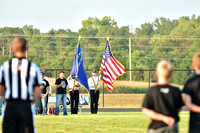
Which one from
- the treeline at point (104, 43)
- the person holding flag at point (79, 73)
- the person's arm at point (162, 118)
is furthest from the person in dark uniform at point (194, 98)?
the treeline at point (104, 43)

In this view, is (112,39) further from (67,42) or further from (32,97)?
(32,97)

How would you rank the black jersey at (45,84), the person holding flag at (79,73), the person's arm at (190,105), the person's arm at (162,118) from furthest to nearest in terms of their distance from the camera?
the person holding flag at (79,73), the black jersey at (45,84), the person's arm at (190,105), the person's arm at (162,118)

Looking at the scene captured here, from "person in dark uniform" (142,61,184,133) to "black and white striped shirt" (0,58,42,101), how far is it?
1715 mm

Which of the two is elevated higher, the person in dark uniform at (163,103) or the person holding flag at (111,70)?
the person holding flag at (111,70)

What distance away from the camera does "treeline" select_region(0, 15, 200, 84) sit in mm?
98000

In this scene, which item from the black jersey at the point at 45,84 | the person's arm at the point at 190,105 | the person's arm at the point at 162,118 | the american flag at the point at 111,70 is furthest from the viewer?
the american flag at the point at 111,70

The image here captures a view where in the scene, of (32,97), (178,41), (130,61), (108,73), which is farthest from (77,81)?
(178,41)

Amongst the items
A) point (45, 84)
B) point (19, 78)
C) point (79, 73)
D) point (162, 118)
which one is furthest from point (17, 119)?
point (79, 73)

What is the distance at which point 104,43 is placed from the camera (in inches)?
A: 4080

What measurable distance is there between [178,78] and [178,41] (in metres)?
42.3

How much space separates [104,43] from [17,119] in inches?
3803

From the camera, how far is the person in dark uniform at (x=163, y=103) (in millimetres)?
6730

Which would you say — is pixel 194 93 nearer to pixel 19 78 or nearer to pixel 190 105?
pixel 190 105

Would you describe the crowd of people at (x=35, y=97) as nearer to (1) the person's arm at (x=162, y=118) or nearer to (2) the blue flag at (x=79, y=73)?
(1) the person's arm at (x=162, y=118)
